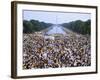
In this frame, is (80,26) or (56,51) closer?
(56,51)

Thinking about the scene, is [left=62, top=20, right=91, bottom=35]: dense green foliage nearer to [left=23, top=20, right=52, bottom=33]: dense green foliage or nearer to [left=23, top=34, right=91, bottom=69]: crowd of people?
[left=23, top=34, right=91, bottom=69]: crowd of people

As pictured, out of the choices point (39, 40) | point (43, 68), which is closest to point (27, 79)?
point (43, 68)

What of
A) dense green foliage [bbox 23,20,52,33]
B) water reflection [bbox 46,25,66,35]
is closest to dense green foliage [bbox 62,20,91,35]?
water reflection [bbox 46,25,66,35]

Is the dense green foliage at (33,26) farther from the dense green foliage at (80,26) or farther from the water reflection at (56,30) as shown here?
the dense green foliage at (80,26)

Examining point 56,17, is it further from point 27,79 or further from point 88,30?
point 27,79

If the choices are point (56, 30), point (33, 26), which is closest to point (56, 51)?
point (56, 30)

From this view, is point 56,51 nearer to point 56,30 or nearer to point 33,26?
point 56,30
